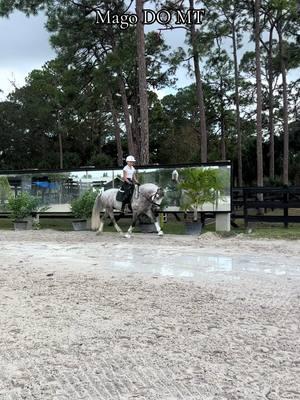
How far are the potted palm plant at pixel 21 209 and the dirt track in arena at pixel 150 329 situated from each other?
25.5 feet

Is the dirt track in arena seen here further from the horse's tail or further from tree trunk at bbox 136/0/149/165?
tree trunk at bbox 136/0/149/165

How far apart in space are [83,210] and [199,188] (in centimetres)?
385


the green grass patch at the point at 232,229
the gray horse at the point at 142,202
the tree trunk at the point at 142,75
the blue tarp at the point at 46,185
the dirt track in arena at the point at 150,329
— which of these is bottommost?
the dirt track in arena at the point at 150,329

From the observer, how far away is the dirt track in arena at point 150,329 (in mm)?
3623

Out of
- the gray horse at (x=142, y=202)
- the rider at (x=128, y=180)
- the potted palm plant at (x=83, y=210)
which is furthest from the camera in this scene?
the potted palm plant at (x=83, y=210)

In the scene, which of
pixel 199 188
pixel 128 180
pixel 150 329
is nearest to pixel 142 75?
→ pixel 199 188

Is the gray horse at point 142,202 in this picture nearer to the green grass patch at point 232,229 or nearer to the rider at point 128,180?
the rider at point 128,180

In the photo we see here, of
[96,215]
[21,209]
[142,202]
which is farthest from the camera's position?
[21,209]

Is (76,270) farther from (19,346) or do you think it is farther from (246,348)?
(246,348)

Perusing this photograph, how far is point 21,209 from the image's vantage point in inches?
660

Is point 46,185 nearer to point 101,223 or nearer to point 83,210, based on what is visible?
point 83,210

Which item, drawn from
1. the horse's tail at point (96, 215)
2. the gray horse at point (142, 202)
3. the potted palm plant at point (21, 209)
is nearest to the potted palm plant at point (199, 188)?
the gray horse at point (142, 202)

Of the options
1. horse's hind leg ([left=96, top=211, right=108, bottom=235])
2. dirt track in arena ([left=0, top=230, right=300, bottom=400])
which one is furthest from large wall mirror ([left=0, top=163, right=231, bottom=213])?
dirt track in arena ([left=0, top=230, right=300, bottom=400])

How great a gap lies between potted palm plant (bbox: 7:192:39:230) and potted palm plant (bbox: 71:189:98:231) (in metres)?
1.77
